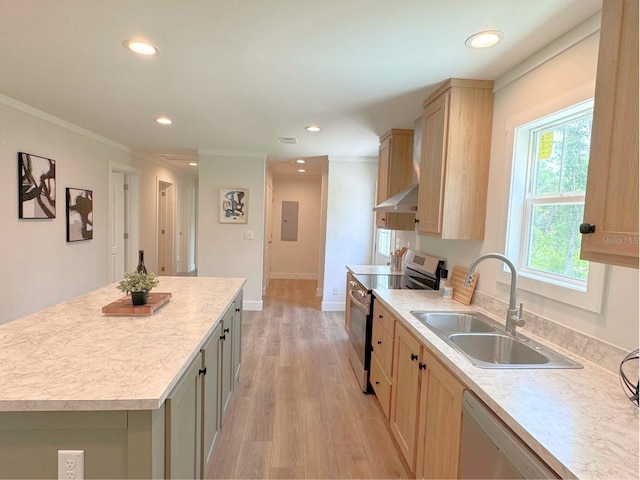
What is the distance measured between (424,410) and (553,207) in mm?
1250

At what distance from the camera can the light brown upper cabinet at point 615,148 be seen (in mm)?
936

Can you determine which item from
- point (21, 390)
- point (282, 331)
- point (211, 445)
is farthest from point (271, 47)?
point (282, 331)

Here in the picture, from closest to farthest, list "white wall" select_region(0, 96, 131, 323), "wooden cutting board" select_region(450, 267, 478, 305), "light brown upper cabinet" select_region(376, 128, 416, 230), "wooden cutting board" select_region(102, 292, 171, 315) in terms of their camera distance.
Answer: "wooden cutting board" select_region(102, 292, 171, 315), "wooden cutting board" select_region(450, 267, 478, 305), "white wall" select_region(0, 96, 131, 323), "light brown upper cabinet" select_region(376, 128, 416, 230)

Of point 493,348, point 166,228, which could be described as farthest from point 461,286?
point 166,228

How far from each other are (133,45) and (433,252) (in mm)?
2653

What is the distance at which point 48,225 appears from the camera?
3.42 m


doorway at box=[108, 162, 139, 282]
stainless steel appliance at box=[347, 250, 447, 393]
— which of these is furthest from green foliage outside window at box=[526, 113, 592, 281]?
doorway at box=[108, 162, 139, 282]

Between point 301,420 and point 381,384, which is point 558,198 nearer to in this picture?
point 381,384

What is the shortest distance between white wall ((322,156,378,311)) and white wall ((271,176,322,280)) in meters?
2.55

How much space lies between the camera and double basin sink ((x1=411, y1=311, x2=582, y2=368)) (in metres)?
1.40

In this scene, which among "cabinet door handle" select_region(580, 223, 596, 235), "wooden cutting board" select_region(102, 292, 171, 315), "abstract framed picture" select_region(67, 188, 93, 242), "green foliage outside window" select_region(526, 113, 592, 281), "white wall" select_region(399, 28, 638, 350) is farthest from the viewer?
"abstract framed picture" select_region(67, 188, 93, 242)

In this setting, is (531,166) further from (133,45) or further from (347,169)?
(347,169)

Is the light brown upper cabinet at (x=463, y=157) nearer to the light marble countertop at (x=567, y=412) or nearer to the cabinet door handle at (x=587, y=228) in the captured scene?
the light marble countertop at (x=567, y=412)

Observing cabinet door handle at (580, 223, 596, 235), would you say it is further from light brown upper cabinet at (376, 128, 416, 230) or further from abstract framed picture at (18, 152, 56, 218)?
abstract framed picture at (18, 152, 56, 218)
